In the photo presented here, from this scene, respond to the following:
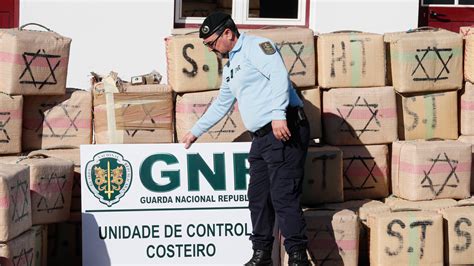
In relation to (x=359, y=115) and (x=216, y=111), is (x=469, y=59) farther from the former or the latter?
(x=216, y=111)

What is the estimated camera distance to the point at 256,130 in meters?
7.00

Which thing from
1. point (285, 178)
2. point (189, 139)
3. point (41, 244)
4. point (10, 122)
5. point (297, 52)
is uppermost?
point (297, 52)

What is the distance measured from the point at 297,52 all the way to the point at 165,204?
1544 millimetres

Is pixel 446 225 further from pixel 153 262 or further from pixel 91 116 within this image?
pixel 91 116

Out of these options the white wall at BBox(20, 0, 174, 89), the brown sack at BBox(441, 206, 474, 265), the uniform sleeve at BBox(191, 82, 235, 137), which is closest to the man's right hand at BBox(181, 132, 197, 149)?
the uniform sleeve at BBox(191, 82, 235, 137)

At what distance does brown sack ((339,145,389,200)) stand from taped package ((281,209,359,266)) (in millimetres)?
654

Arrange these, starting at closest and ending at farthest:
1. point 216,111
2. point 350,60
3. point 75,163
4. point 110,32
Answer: point 216,111 < point 75,163 < point 350,60 < point 110,32

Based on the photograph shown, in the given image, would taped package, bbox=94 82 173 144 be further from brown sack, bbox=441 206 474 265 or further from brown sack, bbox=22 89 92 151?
brown sack, bbox=441 206 474 265

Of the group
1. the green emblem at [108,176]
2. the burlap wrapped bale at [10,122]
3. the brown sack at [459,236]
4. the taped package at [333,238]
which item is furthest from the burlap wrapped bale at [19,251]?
the brown sack at [459,236]

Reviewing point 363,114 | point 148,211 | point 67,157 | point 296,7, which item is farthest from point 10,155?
point 296,7

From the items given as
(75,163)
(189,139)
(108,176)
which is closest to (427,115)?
(189,139)

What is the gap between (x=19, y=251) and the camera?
6848 millimetres

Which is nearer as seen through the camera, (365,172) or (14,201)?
(14,201)

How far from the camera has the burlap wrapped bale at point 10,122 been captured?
7.64m
